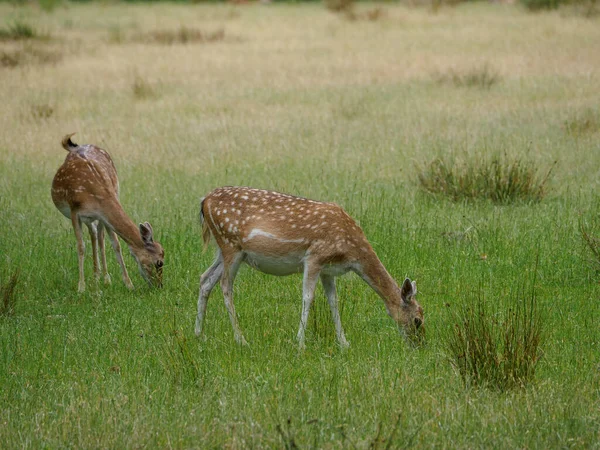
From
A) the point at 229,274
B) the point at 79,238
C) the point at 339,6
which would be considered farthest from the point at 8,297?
the point at 339,6

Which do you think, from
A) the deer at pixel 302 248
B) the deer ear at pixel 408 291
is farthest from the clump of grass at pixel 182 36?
the deer ear at pixel 408 291

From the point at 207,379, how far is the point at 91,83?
12.8 metres

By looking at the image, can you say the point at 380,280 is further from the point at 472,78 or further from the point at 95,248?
the point at 472,78

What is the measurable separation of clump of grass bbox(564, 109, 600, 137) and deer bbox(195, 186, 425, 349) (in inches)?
274

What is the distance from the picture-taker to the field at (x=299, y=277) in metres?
5.38

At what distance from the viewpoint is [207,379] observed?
236 inches

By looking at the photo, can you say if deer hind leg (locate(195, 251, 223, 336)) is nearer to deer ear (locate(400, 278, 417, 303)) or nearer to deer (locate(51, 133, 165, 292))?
deer (locate(51, 133, 165, 292))

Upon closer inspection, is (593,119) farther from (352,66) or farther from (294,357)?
(294,357)

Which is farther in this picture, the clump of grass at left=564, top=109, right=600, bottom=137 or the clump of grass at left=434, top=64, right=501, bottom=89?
the clump of grass at left=434, top=64, right=501, bottom=89

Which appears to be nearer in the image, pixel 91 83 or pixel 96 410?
pixel 96 410

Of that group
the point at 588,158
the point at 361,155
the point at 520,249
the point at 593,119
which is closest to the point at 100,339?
the point at 520,249

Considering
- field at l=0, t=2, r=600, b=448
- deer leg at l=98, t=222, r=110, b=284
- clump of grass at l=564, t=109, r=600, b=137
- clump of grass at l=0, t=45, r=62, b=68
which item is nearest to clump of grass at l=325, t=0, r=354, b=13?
field at l=0, t=2, r=600, b=448

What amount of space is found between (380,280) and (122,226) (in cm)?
268

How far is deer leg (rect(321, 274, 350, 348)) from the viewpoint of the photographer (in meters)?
6.62
